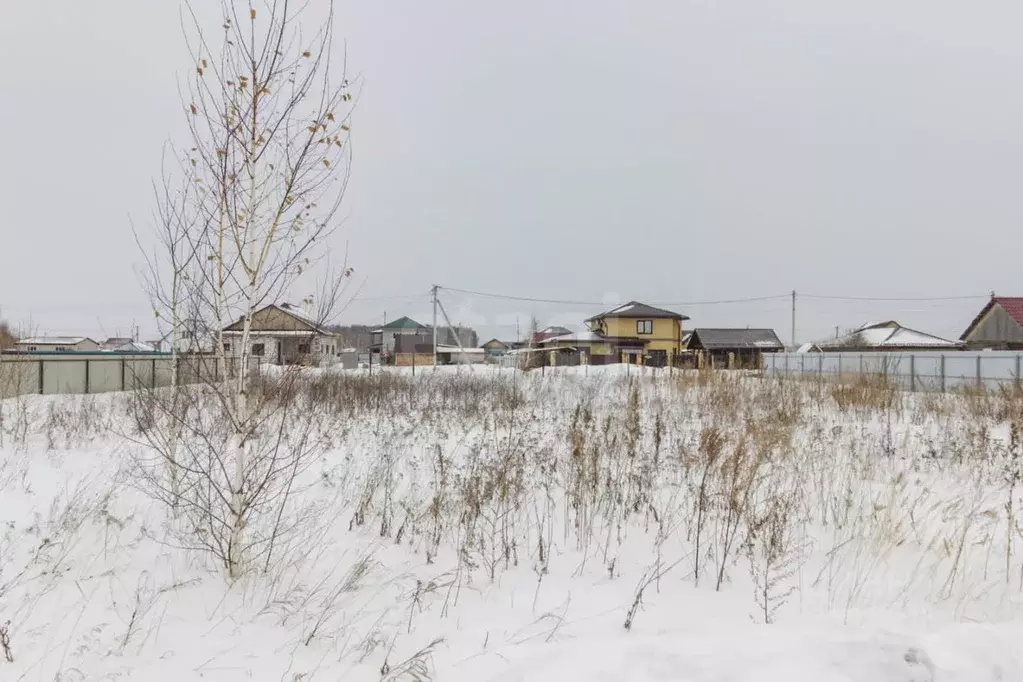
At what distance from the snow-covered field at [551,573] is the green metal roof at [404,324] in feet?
209

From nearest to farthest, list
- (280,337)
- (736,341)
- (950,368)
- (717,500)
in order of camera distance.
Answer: (280,337), (717,500), (950,368), (736,341)

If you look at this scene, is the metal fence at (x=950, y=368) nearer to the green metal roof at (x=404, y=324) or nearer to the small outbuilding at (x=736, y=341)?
the small outbuilding at (x=736, y=341)

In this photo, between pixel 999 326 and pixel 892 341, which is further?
pixel 892 341

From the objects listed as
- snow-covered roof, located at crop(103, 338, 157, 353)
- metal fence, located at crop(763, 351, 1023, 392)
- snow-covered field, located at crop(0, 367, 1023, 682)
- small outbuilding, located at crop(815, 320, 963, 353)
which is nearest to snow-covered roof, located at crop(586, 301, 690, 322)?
small outbuilding, located at crop(815, 320, 963, 353)

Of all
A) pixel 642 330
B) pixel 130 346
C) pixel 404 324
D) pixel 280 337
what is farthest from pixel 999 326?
pixel 404 324

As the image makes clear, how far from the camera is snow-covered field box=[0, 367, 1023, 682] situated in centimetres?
216

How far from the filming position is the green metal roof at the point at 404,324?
68.7 metres

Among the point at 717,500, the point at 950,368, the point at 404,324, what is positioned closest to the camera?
the point at 717,500

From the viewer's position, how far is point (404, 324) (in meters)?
69.8

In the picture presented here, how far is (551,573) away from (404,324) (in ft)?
225

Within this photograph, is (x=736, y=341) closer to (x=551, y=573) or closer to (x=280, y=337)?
(x=551, y=573)

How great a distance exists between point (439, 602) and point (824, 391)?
10.0 metres

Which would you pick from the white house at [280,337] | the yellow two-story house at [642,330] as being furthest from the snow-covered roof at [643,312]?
the white house at [280,337]

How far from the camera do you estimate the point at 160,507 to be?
4.12 m
